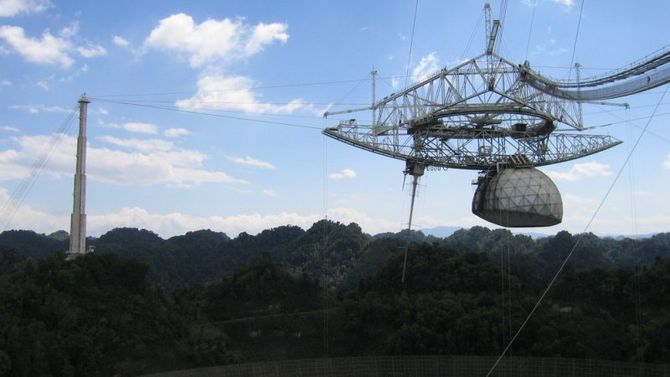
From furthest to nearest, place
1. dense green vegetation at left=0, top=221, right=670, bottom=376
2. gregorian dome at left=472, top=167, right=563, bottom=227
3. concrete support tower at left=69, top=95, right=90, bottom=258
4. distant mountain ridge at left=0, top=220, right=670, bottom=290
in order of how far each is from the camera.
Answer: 1. distant mountain ridge at left=0, top=220, right=670, bottom=290
2. gregorian dome at left=472, top=167, right=563, bottom=227
3. dense green vegetation at left=0, top=221, right=670, bottom=376
4. concrete support tower at left=69, top=95, right=90, bottom=258

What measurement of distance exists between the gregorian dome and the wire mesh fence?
5991 millimetres

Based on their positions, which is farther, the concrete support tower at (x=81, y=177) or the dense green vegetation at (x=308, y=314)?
the dense green vegetation at (x=308, y=314)

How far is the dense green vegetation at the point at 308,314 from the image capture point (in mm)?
27953

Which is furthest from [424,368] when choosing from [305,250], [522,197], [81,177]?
[305,250]

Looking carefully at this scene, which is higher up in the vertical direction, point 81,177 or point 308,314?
point 81,177

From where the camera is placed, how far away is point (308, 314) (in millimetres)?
39719

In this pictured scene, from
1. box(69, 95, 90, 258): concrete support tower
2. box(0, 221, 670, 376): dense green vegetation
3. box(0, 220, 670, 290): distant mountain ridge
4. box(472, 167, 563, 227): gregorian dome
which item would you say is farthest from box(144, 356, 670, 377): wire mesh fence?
box(0, 220, 670, 290): distant mountain ridge

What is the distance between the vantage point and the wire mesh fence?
27266 millimetres

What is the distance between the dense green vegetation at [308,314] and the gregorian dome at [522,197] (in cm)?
188

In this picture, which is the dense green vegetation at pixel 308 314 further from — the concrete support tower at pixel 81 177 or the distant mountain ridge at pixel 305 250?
the distant mountain ridge at pixel 305 250

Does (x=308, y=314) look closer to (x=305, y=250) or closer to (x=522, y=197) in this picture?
(x=522, y=197)

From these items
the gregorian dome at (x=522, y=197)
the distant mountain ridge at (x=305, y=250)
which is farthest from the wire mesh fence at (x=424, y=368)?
the distant mountain ridge at (x=305, y=250)

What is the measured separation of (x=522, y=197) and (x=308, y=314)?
15408mm

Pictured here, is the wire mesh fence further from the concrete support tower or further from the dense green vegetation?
the concrete support tower
